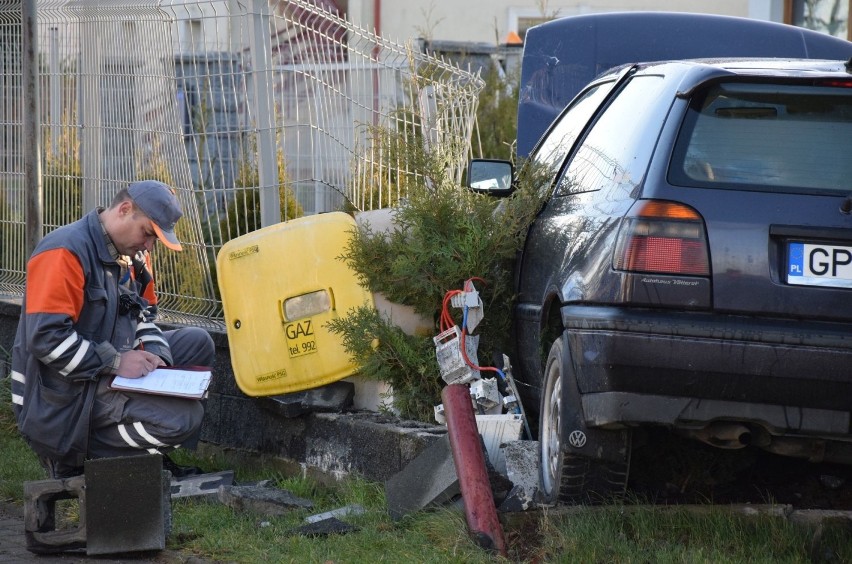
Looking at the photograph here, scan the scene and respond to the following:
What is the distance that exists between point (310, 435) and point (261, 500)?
2.73ft

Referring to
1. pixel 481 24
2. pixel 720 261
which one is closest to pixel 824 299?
pixel 720 261

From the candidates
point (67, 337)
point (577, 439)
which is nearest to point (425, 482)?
point (577, 439)

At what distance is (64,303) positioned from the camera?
5305 mm

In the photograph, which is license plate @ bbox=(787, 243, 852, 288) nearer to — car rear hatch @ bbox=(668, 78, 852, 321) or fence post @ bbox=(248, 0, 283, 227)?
car rear hatch @ bbox=(668, 78, 852, 321)

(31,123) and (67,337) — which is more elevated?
(31,123)

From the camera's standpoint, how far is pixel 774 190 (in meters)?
4.20

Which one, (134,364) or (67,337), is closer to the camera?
(67,337)

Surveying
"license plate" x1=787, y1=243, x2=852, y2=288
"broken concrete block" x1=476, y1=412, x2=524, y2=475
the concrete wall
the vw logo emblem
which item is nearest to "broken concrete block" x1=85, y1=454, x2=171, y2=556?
the concrete wall

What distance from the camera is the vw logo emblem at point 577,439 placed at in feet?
14.5

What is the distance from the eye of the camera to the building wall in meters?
19.6

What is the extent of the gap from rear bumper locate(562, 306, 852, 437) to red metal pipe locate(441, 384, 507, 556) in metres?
0.64

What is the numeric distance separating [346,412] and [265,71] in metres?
1.91

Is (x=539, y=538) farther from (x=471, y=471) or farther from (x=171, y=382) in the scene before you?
(x=171, y=382)

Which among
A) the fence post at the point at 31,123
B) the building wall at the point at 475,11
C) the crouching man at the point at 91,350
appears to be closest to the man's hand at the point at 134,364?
the crouching man at the point at 91,350
